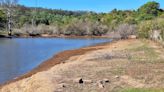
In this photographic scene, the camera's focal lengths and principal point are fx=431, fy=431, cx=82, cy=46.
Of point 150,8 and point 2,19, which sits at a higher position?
point 150,8

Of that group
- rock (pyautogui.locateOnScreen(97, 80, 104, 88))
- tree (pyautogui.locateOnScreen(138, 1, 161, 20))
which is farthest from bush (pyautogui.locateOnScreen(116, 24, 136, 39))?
rock (pyautogui.locateOnScreen(97, 80, 104, 88))

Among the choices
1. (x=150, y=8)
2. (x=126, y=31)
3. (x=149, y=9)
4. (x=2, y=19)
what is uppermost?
(x=150, y=8)

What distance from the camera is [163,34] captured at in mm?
44031

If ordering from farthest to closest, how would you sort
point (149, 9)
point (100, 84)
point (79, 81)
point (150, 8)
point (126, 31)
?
1. point (150, 8)
2. point (149, 9)
3. point (126, 31)
4. point (79, 81)
5. point (100, 84)

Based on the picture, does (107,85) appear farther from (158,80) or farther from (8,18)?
(8,18)

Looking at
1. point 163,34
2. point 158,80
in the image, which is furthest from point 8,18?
point 158,80

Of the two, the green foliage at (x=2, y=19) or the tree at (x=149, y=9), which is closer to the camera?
the green foliage at (x=2, y=19)

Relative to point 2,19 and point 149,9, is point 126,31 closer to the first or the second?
point 2,19

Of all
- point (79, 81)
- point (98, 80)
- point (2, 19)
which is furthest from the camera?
point (2, 19)

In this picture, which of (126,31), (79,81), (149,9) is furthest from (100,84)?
(149,9)

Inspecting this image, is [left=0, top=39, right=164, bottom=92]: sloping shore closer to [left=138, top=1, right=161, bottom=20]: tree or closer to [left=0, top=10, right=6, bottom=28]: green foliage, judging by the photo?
[left=0, top=10, right=6, bottom=28]: green foliage

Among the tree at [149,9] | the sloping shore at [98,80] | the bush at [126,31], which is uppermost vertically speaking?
the tree at [149,9]

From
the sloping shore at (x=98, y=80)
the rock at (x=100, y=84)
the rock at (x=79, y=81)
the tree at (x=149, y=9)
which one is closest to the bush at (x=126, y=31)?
the tree at (x=149, y=9)

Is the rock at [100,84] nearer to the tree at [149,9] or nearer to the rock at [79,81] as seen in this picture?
the rock at [79,81]
